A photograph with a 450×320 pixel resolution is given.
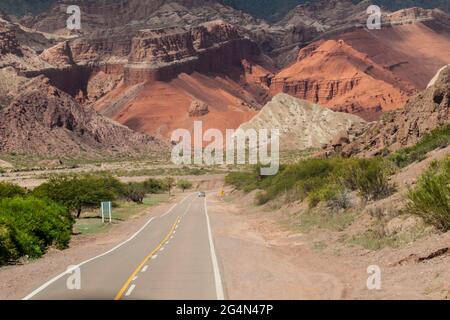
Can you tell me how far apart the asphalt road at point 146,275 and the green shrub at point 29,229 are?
8.10 ft

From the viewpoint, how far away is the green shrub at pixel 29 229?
21.3m

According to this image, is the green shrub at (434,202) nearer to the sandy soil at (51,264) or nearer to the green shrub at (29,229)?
the sandy soil at (51,264)

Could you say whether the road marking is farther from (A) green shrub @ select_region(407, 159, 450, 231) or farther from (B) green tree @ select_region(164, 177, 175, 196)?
(B) green tree @ select_region(164, 177, 175, 196)

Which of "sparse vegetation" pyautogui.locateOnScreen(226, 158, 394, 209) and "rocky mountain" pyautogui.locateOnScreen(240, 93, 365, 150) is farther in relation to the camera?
"rocky mountain" pyautogui.locateOnScreen(240, 93, 365, 150)

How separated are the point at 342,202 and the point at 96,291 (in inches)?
606

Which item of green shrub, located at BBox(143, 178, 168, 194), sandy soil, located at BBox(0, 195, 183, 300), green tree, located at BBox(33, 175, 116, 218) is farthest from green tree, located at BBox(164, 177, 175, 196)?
sandy soil, located at BBox(0, 195, 183, 300)

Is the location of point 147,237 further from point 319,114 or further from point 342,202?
point 319,114

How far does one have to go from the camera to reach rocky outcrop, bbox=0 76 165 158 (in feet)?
418

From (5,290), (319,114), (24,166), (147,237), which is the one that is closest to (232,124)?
(319,114)

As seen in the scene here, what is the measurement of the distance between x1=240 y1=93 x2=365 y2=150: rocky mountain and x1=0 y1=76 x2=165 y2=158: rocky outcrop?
30445mm

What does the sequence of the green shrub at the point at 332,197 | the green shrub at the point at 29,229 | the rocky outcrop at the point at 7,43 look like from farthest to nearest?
the rocky outcrop at the point at 7,43 → the green shrub at the point at 332,197 → the green shrub at the point at 29,229

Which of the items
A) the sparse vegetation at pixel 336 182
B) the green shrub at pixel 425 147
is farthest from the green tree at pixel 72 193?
the green shrub at pixel 425 147

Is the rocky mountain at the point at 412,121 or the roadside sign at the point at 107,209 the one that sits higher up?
the rocky mountain at the point at 412,121

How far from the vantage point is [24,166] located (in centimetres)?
10894
